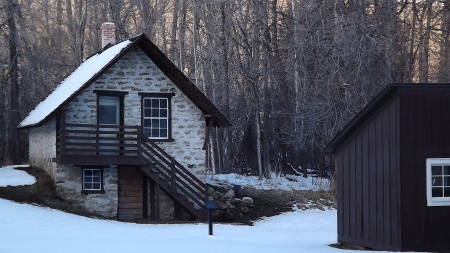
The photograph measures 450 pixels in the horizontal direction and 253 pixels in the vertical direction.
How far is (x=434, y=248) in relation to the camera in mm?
16078

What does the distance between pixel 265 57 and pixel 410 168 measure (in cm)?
2091

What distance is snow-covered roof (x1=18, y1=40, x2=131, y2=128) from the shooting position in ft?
84.5

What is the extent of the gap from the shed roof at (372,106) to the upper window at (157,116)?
9.80 m

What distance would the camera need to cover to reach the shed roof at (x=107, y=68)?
25562 millimetres

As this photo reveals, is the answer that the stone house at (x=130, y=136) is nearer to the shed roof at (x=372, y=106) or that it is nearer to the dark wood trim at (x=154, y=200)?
the dark wood trim at (x=154, y=200)

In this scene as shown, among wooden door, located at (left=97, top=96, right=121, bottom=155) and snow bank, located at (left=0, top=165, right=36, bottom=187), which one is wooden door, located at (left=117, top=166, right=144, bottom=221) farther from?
snow bank, located at (left=0, top=165, right=36, bottom=187)

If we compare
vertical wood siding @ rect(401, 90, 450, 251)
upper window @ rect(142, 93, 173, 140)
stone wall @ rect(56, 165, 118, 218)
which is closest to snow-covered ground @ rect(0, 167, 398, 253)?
stone wall @ rect(56, 165, 118, 218)

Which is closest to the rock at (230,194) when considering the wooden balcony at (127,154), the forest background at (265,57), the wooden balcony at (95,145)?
the wooden balcony at (127,154)

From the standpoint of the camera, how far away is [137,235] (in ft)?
64.3

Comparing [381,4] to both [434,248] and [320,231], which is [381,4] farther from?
[434,248]

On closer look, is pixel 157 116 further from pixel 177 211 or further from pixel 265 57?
pixel 265 57

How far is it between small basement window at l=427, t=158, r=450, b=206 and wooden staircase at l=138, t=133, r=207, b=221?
1094 centimetres

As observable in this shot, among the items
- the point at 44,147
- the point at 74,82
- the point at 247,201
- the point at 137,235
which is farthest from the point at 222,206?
the point at 137,235

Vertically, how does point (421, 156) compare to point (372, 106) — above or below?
below
